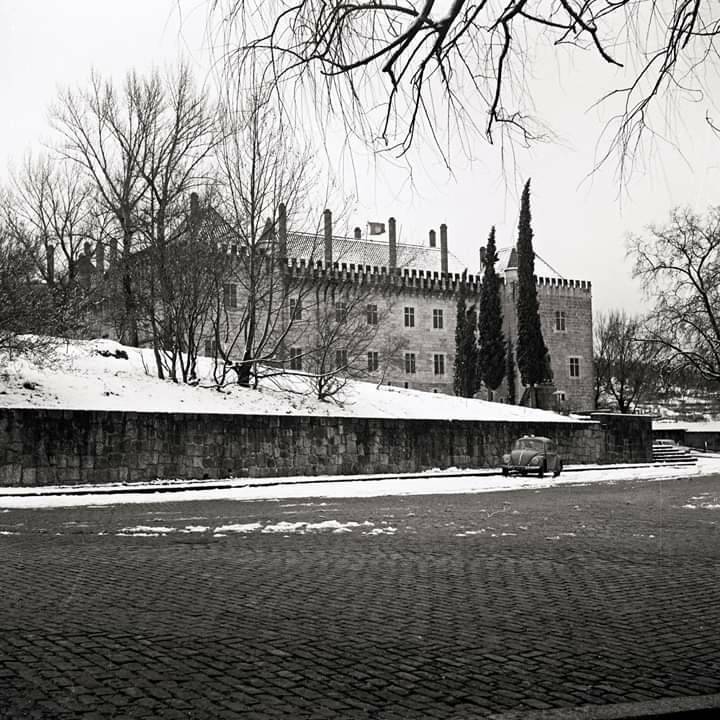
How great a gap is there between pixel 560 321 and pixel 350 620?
74.6m

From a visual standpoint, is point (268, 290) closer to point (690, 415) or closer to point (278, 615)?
point (278, 615)

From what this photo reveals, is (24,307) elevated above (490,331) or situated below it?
below

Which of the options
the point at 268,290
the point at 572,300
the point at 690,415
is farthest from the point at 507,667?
the point at 690,415

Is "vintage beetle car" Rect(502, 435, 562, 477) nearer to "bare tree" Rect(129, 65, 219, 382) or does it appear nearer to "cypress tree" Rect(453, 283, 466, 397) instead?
"bare tree" Rect(129, 65, 219, 382)

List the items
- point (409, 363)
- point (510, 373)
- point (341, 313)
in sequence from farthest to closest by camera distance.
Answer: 1. point (409, 363)
2. point (510, 373)
3. point (341, 313)

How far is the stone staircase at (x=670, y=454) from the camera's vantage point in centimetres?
4497

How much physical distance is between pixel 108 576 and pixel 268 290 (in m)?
26.9

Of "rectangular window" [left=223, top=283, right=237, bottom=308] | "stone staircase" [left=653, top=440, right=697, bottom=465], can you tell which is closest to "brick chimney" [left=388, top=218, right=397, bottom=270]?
"stone staircase" [left=653, top=440, right=697, bottom=465]

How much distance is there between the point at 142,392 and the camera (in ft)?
101

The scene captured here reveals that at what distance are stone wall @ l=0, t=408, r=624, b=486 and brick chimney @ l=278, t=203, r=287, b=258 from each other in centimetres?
695

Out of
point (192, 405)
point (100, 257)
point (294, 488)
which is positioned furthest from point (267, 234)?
point (100, 257)

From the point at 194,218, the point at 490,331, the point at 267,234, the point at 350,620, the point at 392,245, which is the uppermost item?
the point at 392,245

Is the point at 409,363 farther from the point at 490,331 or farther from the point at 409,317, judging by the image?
the point at 490,331

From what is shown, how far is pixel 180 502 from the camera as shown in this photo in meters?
20.3
